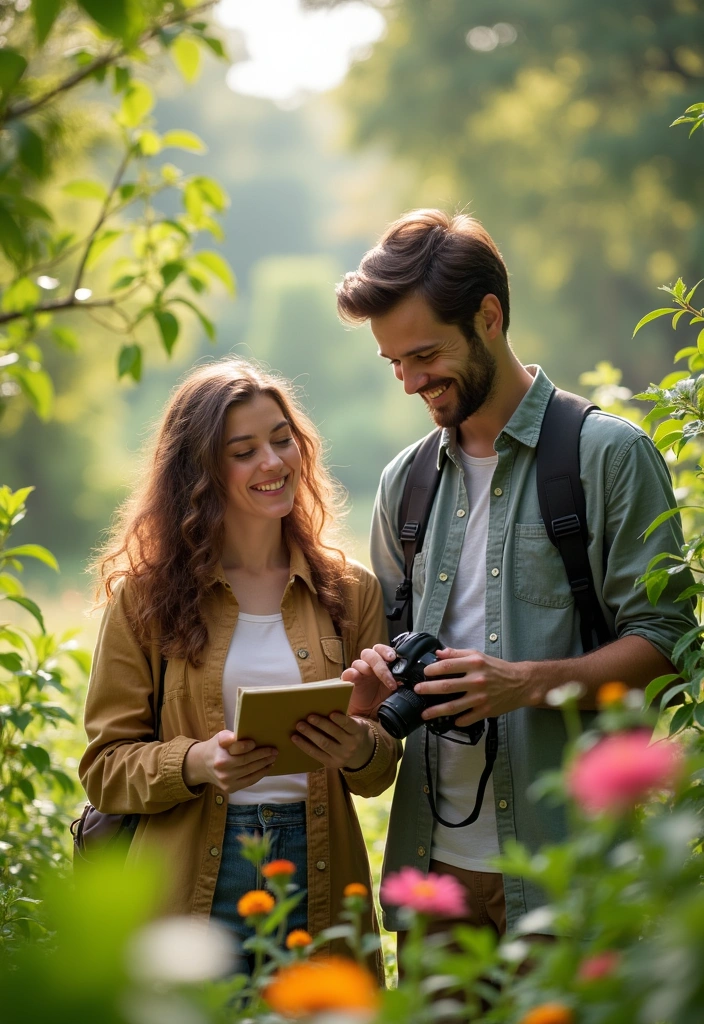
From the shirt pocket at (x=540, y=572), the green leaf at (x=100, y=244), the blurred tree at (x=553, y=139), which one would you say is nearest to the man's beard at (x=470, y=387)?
the shirt pocket at (x=540, y=572)

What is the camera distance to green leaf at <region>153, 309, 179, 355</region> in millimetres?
1966

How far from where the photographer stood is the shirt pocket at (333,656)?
9.13 ft

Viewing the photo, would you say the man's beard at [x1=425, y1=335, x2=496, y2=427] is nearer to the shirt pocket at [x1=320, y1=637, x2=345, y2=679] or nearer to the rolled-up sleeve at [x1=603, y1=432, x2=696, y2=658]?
the rolled-up sleeve at [x1=603, y1=432, x2=696, y2=658]

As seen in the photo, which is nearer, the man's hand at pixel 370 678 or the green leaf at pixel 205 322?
the green leaf at pixel 205 322

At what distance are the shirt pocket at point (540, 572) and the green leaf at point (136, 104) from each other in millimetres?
1306

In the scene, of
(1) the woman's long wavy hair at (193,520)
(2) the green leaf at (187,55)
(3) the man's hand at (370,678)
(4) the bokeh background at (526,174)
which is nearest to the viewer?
(2) the green leaf at (187,55)

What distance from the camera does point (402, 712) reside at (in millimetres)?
2393

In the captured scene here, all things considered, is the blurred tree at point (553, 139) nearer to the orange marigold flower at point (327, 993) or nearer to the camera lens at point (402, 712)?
the camera lens at point (402, 712)

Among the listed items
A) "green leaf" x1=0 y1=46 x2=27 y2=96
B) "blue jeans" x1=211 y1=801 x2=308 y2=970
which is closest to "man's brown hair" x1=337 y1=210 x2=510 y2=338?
"blue jeans" x1=211 y1=801 x2=308 y2=970

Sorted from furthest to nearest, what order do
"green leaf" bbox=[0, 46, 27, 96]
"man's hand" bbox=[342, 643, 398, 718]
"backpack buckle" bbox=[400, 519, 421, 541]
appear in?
"backpack buckle" bbox=[400, 519, 421, 541]
"man's hand" bbox=[342, 643, 398, 718]
"green leaf" bbox=[0, 46, 27, 96]

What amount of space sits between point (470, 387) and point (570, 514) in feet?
1.51

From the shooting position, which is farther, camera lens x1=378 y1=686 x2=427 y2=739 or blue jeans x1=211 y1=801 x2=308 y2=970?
blue jeans x1=211 y1=801 x2=308 y2=970

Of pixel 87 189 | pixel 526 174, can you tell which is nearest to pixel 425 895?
pixel 87 189

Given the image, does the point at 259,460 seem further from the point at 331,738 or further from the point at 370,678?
the point at 331,738
